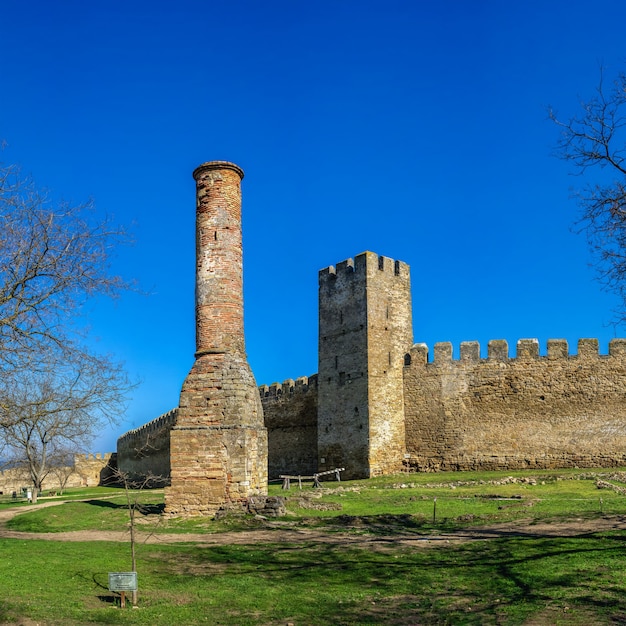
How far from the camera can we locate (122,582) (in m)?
8.79

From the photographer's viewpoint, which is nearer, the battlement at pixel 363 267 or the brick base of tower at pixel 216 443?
the brick base of tower at pixel 216 443

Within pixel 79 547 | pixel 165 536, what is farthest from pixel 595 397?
pixel 79 547

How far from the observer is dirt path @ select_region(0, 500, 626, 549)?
42.2ft

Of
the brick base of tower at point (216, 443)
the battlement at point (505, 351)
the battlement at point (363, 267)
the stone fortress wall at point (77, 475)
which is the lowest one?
the stone fortress wall at point (77, 475)

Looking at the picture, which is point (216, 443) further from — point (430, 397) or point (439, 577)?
point (430, 397)

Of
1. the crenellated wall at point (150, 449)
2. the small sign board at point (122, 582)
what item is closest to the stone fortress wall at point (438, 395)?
the crenellated wall at point (150, 449)

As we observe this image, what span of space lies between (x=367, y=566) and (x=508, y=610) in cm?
308

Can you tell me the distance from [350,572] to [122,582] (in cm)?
349

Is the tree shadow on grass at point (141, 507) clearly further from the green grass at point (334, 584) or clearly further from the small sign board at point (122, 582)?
the small sign board at point (122, 582)

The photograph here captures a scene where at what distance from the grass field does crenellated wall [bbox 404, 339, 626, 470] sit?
9259 millimetres

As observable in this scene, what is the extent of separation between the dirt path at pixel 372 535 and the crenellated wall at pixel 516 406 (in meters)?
12.6

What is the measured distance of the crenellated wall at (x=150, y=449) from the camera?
120 ft

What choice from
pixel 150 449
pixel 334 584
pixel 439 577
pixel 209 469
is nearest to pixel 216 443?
pixel 209 469

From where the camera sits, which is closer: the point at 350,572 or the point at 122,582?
the point at 122,582
